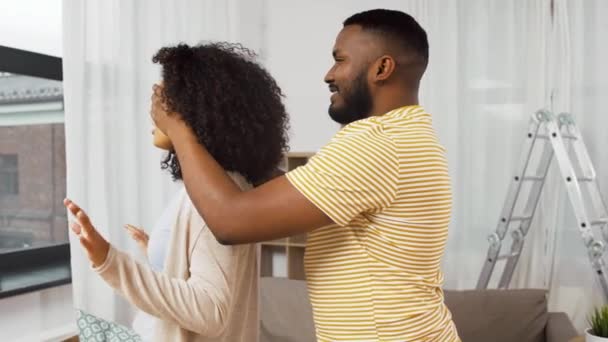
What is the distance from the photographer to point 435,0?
10.6ft

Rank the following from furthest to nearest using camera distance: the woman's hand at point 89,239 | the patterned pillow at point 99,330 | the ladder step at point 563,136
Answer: the ladder step at point 563,136 < the patterned pillow at point 99,330 < the woman's hand at point 89,239

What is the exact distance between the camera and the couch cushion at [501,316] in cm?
241

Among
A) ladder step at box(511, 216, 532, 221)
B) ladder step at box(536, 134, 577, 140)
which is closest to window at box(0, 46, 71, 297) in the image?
ladder step at box(511, 216, 532, 221)

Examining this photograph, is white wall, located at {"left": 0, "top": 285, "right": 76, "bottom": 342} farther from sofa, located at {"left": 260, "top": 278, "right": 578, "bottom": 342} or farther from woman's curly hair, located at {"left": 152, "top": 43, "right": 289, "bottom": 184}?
woman's curly hair, located at {"left": 152, "top": 43, "right": 289, "bottom": 184}

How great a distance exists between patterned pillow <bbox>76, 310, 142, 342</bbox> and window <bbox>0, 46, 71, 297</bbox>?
275 millimetres

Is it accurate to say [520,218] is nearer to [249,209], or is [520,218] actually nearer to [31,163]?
[31,163]

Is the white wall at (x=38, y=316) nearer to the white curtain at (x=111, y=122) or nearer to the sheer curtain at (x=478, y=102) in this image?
the white curtain at (x=111, y=122)

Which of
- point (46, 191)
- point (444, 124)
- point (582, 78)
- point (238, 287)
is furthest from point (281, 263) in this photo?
point (238, 287)

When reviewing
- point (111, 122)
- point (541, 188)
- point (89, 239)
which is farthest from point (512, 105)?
point (89, 239)

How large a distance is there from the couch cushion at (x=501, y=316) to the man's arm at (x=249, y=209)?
1.75 m

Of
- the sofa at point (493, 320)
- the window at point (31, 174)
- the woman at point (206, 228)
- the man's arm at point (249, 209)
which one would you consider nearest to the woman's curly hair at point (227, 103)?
the woman at point (206, 228)

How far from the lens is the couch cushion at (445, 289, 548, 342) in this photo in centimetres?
241

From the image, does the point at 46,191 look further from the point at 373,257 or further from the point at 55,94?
the point at 373,257

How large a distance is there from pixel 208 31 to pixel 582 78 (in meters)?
1.87
